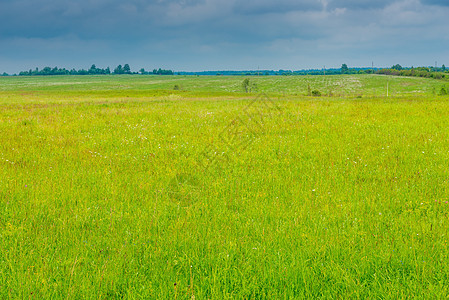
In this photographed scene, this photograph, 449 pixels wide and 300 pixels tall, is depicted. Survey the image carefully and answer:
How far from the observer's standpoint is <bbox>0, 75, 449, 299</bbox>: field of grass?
3.59 meters

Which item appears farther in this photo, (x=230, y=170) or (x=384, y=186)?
(x=230, y=170)

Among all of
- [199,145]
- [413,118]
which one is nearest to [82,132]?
[199,145]

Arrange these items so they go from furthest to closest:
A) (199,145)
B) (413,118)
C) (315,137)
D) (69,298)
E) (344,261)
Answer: (413,118), (315,137), (199,145), (344,261), (69,298)

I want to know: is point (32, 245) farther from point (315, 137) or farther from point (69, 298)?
point (315, 137)

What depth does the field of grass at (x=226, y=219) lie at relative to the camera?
3586 millimetres

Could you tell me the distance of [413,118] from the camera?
15.2m

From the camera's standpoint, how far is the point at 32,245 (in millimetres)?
4395

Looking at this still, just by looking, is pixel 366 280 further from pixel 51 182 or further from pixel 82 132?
pixel 82 132

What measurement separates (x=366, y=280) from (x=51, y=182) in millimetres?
6910

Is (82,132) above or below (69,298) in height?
above

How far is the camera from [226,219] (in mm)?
5211

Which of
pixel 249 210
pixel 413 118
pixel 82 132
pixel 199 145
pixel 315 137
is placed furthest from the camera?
pixel 413 118

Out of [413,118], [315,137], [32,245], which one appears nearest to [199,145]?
[315,137]

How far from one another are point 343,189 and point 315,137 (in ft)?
18.6
